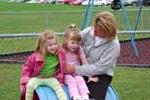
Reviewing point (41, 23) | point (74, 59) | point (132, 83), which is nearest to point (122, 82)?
point (132, 83)

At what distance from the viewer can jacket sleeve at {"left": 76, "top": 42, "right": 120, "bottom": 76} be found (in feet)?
21.0

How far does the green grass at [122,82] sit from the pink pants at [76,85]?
2.47 m

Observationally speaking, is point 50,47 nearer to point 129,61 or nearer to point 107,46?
point 107,46

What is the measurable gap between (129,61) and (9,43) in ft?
15.3

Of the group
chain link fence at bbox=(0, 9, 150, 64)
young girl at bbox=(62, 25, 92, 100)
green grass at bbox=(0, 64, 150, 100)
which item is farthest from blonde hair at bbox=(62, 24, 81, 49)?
chain link fence at bbox=(0, 9, 150, 64)

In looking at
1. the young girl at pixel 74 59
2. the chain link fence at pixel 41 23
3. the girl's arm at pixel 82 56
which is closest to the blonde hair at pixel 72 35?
the young girl at pixel 74 59

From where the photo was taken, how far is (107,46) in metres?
6.41

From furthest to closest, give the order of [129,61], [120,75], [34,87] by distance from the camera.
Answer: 1. [129,61]
2. [120,75]
3. [34,87]

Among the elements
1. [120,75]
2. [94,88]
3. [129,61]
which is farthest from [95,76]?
[129,61]

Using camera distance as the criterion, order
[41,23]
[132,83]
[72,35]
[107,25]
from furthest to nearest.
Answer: [41,23] < [132,83] < [72,35] < [107,25]

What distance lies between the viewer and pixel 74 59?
21.5 ft

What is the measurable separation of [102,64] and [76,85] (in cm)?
38

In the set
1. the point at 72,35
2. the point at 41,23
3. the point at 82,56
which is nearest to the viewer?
the point at 72,35

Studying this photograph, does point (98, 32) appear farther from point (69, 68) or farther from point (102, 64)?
point (69, 68)
